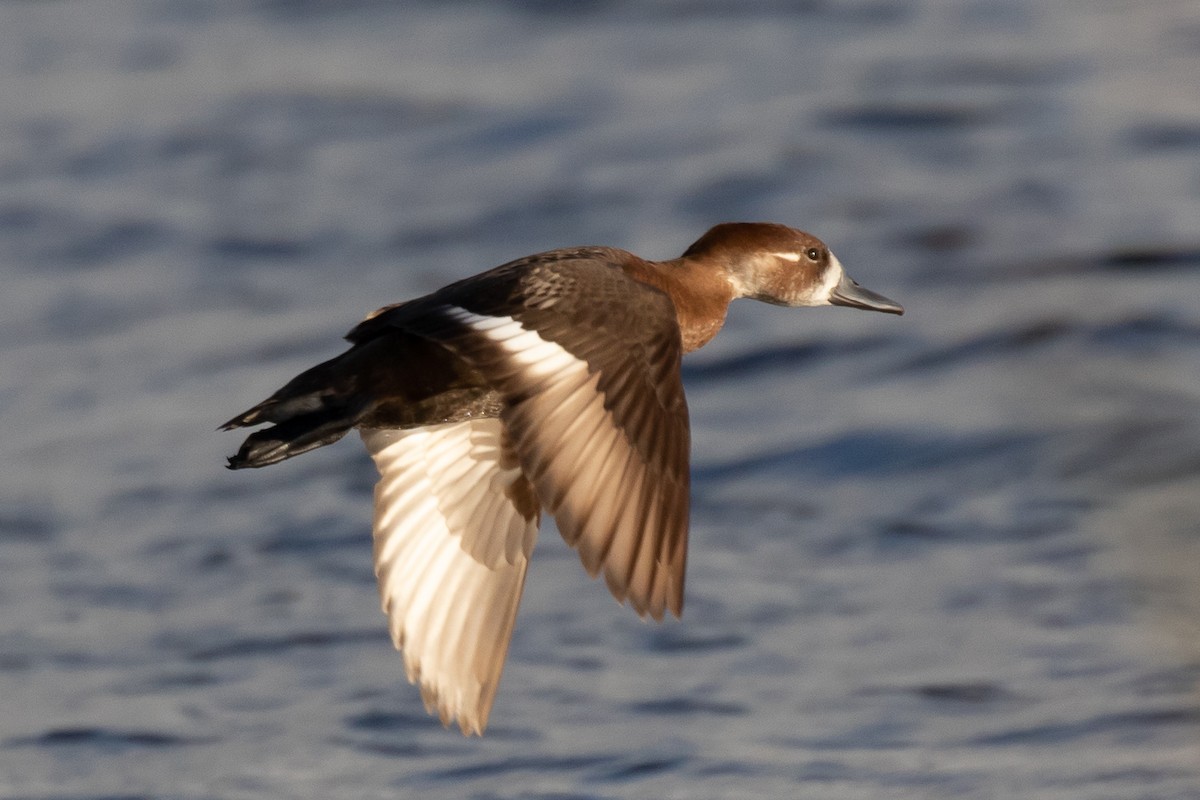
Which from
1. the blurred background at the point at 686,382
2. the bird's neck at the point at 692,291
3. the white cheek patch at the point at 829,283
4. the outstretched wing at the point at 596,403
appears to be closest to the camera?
the outstretched wing at the point at 596,403

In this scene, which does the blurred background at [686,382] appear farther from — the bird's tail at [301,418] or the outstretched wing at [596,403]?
the bird's tail at [301,418]

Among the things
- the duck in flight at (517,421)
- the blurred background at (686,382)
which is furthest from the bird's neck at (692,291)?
the blurred background at (686,382)

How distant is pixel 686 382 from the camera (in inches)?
327

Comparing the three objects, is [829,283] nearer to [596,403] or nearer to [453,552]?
[453,552]

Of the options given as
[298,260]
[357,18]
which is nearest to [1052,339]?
[298,260]

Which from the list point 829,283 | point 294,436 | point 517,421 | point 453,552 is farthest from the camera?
point 829,283

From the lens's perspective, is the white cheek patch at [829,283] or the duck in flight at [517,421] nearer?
the duck in flight at [517,421]

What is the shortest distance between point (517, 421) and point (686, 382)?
435cm

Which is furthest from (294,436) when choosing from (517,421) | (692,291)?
(692,291)

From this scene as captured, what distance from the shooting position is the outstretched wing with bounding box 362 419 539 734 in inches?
189

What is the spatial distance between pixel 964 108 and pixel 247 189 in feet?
12.2

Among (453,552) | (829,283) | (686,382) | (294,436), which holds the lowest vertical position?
(453,552)

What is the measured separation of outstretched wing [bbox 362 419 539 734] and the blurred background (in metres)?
0.75

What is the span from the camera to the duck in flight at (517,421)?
392 cm
